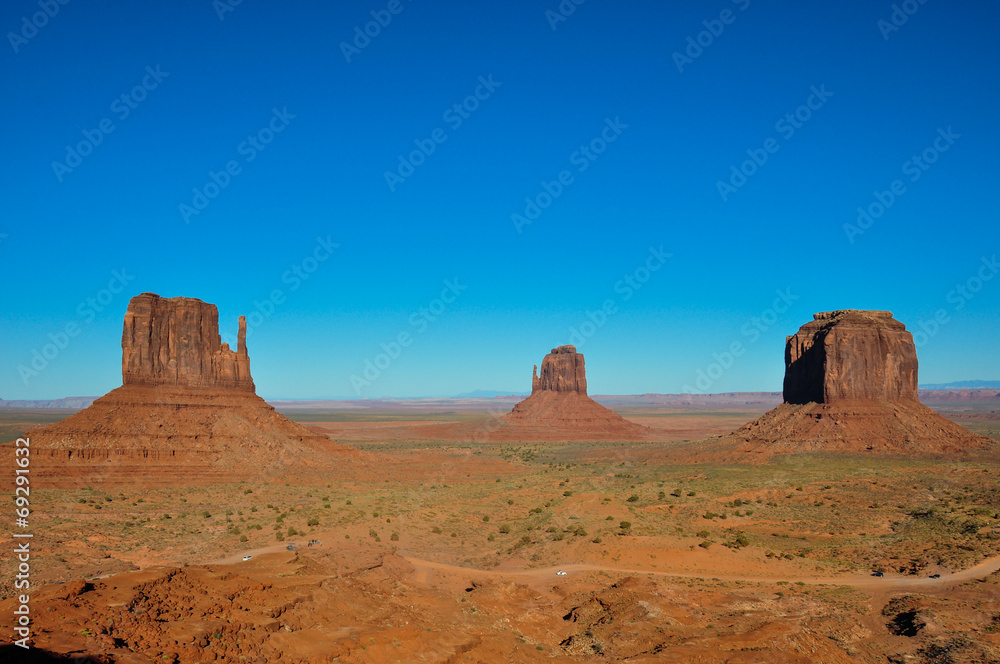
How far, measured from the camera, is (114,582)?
58.5 ft

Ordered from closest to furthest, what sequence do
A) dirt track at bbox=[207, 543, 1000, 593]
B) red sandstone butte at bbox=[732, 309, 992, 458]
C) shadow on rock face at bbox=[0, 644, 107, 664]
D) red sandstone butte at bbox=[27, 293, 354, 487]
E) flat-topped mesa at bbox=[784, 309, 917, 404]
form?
shadow on rock face at bbox=[0, 644, 107, 664] < dirt track at bbox=[207, 543, 1000, 593] < red sandstone butte at bbox=[27, 293, 354, 487] < red sandstone butte at bbox=[732, 309, 992, 458] < flat-topped mesa at bbox=[784, 309, 917, 404]

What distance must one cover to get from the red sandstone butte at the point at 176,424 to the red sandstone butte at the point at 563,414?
6419cm

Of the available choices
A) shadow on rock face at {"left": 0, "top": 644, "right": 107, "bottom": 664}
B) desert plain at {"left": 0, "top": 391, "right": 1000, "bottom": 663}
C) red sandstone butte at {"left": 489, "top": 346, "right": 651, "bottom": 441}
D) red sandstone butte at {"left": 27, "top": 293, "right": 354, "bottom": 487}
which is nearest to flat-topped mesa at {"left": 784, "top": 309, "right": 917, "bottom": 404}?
desert plain at {"left": 0, "top": 391, "right": 1000, "bottom": 663}

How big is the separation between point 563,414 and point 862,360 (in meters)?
66.3

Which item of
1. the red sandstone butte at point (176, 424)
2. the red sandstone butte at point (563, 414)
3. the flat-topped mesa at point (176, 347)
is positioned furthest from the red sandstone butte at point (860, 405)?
the flat-topped mesa at point (176, 347)

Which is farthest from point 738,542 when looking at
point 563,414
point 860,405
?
point 563,414

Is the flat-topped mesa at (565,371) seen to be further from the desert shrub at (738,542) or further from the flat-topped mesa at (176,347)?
the desert shrub at (738,542)

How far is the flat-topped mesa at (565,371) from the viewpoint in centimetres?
14038

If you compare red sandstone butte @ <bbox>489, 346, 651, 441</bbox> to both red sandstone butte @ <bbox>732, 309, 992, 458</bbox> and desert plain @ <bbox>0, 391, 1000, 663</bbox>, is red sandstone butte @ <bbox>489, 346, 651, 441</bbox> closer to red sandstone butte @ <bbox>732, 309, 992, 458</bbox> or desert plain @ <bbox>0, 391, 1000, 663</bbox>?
red sandstone butte @ <bbox>732, 309, 992, 458</bbox>

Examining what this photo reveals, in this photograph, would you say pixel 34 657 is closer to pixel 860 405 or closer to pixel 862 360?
pixel 860 405

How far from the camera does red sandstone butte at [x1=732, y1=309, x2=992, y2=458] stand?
71.6 meters

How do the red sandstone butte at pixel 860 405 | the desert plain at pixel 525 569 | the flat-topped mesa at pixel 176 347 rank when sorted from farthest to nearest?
1. the red sandstone butte at pixel 860 405
2. the flat-topped mesa at pixel 176 347
3. the desert plain at pixel 525 569

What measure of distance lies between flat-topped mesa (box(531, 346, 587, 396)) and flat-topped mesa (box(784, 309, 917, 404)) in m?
61.4

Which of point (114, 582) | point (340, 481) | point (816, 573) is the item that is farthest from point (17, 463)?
point (816, 573)
